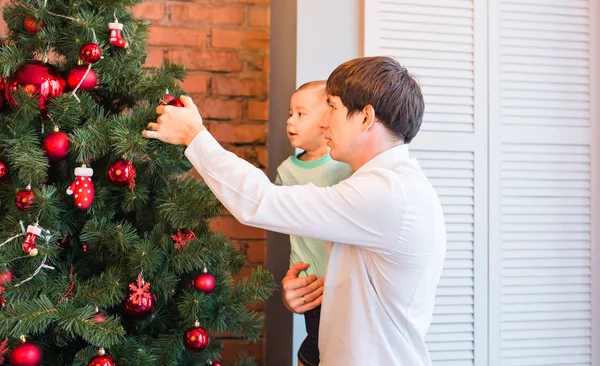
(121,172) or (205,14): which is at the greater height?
(205,14)

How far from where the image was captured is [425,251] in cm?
131

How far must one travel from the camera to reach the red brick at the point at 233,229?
244 centimetres

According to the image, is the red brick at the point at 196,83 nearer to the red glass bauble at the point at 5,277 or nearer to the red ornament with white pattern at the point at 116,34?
the red ornament with white pattern at the point at 116,34

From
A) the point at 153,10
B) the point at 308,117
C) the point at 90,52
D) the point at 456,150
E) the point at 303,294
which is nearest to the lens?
the point at 90,52

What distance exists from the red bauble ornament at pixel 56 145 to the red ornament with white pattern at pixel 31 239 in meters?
0.14

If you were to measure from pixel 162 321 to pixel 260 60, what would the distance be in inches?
50.9

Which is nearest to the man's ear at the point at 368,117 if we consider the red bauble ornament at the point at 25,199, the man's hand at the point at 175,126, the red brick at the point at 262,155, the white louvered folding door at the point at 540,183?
the man's hand at the point at 175,126

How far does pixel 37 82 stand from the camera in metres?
1.32

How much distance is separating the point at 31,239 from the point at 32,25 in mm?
463

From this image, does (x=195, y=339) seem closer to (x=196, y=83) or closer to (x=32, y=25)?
(x=32, y=25)

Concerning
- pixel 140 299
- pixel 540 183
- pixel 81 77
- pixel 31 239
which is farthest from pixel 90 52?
pixel 540 183

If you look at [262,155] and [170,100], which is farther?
[262,155]

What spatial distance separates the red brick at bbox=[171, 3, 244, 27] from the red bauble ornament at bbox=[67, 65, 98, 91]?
1.13 m

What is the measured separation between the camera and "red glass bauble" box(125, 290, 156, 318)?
132 cm
